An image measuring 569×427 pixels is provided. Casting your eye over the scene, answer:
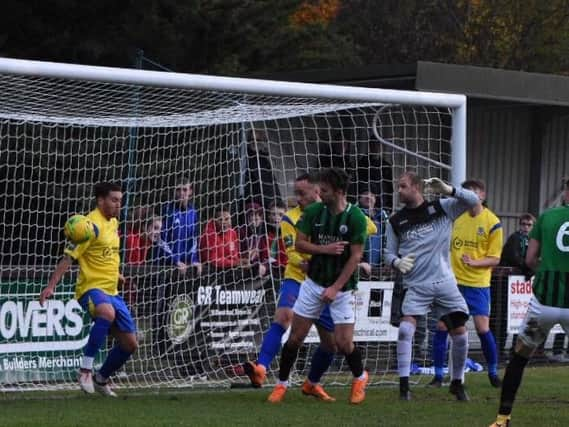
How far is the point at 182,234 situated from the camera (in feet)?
48.2

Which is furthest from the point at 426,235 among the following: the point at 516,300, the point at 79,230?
the point at 516,300

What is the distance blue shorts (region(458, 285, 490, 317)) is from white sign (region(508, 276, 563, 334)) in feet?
11.0

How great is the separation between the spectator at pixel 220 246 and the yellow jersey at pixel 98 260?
219cm

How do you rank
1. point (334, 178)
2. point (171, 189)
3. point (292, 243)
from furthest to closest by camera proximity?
point (171, 189), point (292, 243), point (334, 178)

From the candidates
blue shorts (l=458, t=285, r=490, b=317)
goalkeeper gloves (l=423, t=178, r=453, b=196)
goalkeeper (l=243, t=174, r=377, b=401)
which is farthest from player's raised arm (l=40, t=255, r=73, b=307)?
blue shorts (l=458, t=285, r=490, b=317)

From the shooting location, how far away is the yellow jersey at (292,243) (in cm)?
1288

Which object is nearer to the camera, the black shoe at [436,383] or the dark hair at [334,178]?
the dark hair at [334,178]

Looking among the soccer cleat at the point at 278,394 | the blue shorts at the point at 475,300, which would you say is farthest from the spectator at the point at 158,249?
the blue shorts at the point at 475,300

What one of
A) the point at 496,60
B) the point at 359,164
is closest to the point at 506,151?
the point at 359,164

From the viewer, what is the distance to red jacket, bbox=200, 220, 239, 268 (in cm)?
1473

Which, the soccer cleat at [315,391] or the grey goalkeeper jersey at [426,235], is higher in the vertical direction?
the grey goalkeeper jersey at [426,235]

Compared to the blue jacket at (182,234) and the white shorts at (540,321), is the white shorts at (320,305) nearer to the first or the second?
the white shorts at (540,321)

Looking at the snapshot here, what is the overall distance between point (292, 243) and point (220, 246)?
191cm

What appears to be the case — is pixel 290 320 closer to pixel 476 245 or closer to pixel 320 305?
pixel 320 305
